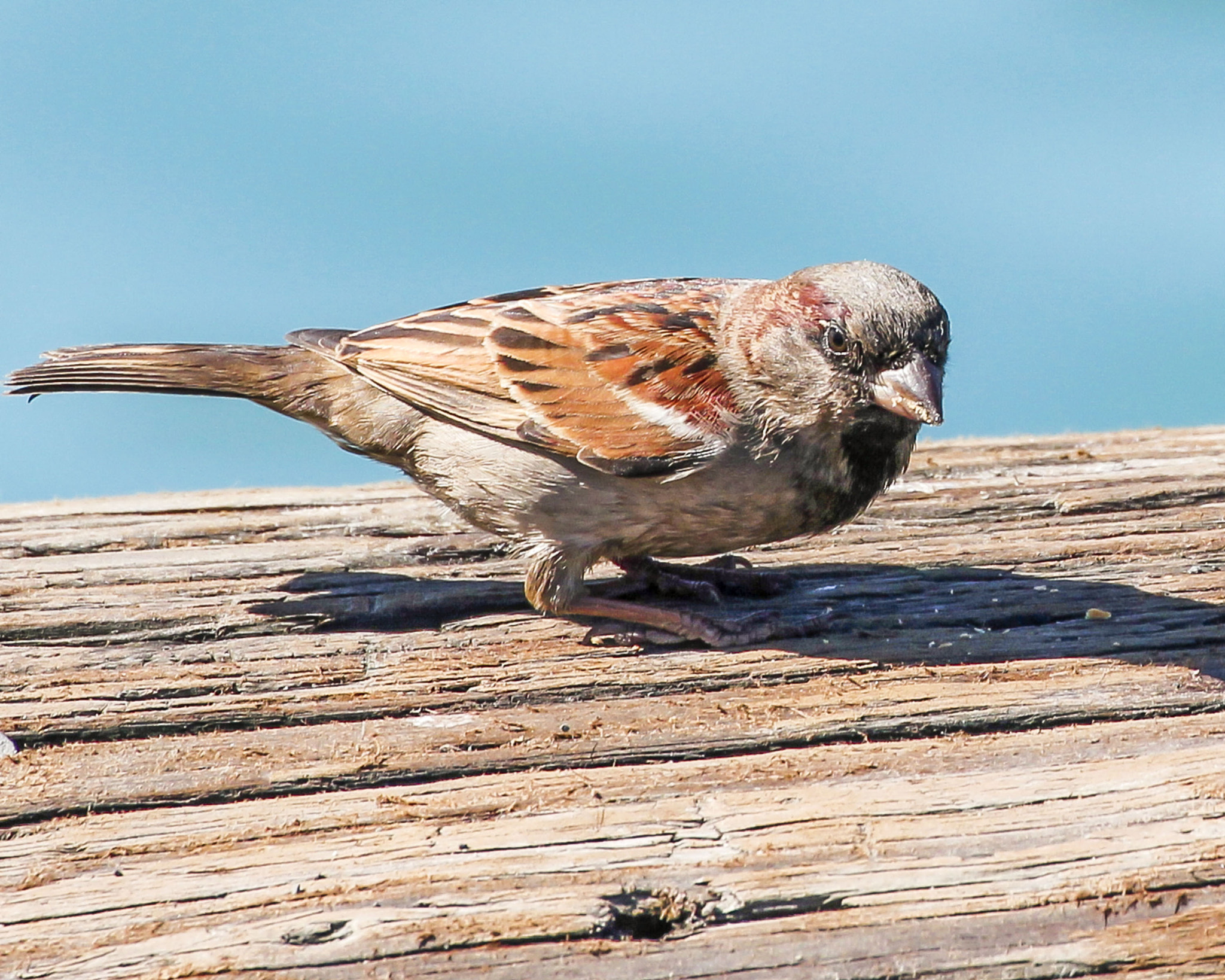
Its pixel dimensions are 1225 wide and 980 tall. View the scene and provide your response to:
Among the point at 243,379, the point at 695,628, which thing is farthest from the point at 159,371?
the point at 695,628

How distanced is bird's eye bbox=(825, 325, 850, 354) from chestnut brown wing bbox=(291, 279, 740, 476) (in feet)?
0.94

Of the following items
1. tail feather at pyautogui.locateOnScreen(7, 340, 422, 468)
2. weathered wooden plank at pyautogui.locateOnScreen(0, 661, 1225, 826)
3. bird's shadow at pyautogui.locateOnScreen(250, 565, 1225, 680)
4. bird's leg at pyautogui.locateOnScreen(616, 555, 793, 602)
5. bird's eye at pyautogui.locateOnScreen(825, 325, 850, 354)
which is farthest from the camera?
tail feather at pyautogui.locateOnScreen(7, 340, 422, 468)

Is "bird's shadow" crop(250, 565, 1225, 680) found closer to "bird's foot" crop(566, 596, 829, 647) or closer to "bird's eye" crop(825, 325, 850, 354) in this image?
"bird's foot" crop(566, 596, 829, 647)

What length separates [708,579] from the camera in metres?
3.59

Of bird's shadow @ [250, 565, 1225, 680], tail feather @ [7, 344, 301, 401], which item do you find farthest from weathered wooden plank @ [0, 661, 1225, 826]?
tail feather @ [7, 344, 301, 401]

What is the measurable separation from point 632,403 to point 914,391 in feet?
2.46

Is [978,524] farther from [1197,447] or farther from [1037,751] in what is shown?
[1037,751]

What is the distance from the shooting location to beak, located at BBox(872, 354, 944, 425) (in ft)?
9.66

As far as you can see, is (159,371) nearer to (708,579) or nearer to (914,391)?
(708,579)

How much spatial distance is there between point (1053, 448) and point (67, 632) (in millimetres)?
2982

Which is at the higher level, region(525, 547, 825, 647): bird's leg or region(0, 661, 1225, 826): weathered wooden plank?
region(525, 547, 825, 647): bird's leg

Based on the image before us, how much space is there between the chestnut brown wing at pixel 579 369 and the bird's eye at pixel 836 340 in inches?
11.2

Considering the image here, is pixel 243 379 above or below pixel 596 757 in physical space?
above

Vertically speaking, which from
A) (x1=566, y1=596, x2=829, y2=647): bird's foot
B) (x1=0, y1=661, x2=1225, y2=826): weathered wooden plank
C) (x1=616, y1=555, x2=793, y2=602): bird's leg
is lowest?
(x1=0, y1=661, x2=1225, y2=826): weathered wooden plank
